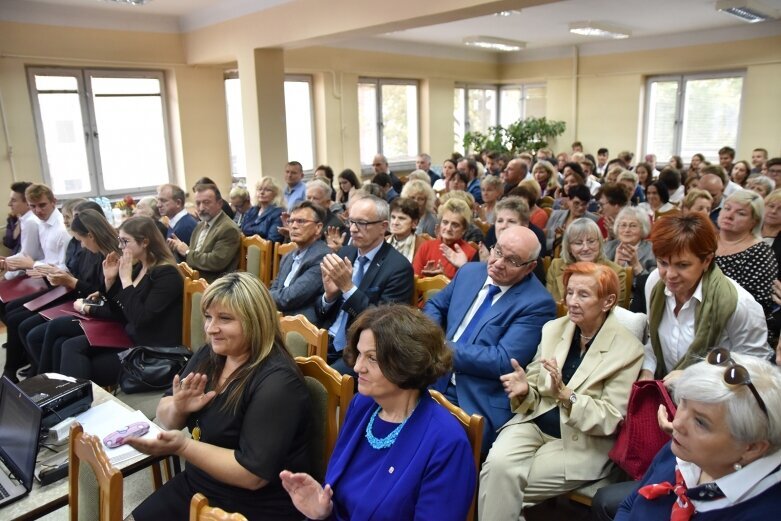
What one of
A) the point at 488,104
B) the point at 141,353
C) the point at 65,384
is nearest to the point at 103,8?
the point at 141,353

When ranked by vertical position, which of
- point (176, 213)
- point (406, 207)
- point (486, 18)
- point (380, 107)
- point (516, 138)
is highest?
→ point (486, 18)

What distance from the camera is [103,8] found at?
679 centimetres

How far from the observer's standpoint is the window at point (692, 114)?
9891 mm

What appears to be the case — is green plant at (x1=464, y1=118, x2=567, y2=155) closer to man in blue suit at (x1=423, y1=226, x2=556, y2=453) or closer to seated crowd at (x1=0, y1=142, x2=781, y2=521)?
seated crowd at (x1=0, y1=142, x2=781, y2=521)

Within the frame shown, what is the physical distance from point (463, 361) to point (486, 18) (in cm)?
687

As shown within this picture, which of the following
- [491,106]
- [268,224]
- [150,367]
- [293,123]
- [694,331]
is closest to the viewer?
[694,331]

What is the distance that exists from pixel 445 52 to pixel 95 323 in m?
9.24

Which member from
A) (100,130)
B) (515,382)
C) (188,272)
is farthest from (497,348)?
(100,130)

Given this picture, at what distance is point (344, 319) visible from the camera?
2.87 metres

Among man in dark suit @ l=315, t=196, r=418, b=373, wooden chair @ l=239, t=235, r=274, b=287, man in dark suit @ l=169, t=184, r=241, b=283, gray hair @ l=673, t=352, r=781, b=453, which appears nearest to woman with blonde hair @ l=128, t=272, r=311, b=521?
man in dark suit @ l=315, t=196, r=418, b=373

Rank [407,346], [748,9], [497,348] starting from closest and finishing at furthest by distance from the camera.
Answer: [407,346], [497,348], [748,9]

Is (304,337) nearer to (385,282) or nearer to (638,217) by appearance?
(385,282)

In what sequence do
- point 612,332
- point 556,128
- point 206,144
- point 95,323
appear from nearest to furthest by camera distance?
point 612,332, point 95,323, point 206,144, point 556,128

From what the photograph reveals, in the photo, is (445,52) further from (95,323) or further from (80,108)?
(95,323)
